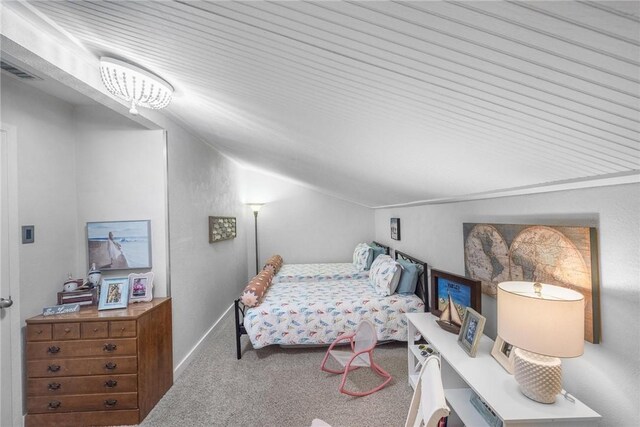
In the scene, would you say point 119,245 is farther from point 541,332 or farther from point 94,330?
point 541,332

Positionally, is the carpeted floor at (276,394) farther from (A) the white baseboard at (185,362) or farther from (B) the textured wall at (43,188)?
(B) the textured wall at (43,188)

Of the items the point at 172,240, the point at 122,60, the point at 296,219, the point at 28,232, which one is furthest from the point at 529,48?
the point at 296,219

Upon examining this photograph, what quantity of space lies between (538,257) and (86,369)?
3.00m

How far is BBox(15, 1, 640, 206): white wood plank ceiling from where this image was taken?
0.62 metres

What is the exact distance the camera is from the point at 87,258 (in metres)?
2.45

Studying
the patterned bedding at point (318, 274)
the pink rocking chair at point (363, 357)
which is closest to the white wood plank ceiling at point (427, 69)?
the pink rocking chair at point (363, 357)

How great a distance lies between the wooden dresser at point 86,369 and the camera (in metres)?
1.99

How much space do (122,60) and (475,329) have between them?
2555mm

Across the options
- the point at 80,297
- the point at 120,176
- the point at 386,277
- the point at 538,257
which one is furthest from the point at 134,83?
the point at 386,277

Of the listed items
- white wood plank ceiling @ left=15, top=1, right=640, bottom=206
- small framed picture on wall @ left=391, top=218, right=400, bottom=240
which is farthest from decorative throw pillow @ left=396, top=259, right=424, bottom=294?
white wood plank ceiling @ left=15, top=1, right=640, bottom=206

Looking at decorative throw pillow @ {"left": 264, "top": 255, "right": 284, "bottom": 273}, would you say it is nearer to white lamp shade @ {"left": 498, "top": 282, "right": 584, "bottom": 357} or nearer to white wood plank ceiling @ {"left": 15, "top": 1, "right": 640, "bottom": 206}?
white wood plank ceiling @ {"left": 15, "top": 1, "right": 640, "bottom": 206}

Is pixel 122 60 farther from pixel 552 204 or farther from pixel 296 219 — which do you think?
pixel 296 219

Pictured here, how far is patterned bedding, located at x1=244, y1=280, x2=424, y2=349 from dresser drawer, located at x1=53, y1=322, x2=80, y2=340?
4.59 ft

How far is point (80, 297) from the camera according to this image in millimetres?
2244
